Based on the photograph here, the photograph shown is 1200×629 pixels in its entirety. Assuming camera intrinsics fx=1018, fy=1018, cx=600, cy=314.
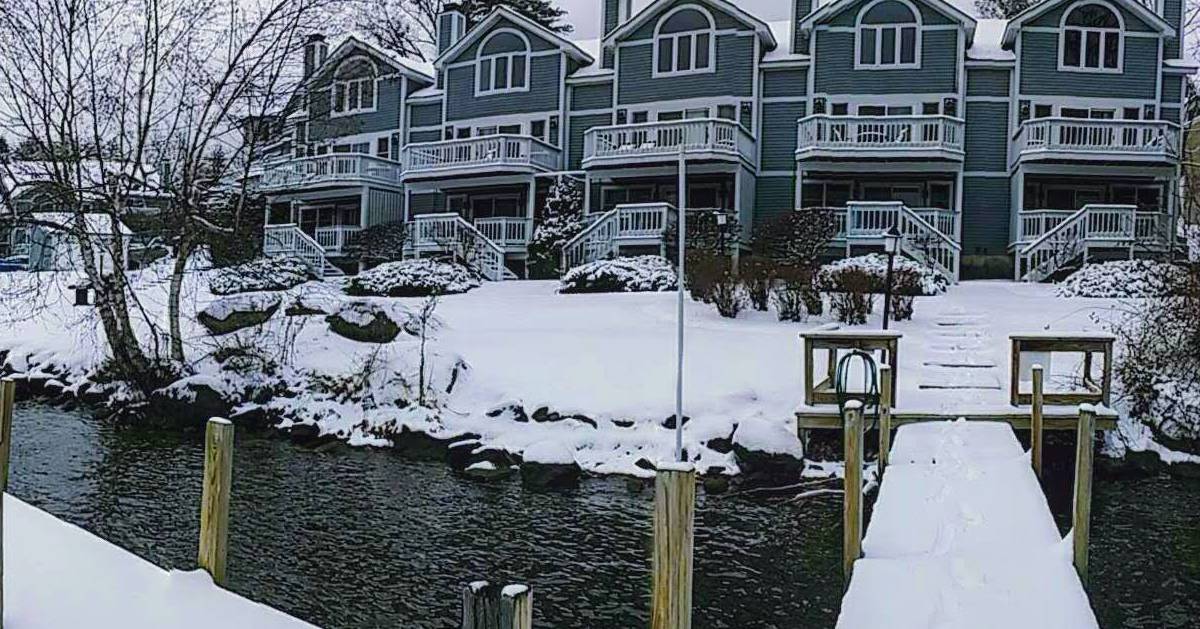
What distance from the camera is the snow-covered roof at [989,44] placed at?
26703mm

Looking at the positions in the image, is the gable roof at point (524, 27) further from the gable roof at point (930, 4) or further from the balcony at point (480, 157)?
the gable roof at point (930, 4)

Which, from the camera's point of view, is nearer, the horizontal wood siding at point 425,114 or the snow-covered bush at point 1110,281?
the snow-covered bush at point 1110,281

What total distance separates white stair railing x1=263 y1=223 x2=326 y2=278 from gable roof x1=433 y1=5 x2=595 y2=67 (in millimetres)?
7157

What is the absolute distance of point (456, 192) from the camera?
31281 millimetres

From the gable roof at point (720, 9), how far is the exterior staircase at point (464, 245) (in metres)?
6.86

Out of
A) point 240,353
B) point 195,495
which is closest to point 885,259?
point 240,353

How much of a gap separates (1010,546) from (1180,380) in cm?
740

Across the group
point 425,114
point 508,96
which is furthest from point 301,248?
point 508,96

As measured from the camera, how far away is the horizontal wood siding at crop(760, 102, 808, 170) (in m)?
27.5

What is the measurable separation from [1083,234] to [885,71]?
22.5 feet

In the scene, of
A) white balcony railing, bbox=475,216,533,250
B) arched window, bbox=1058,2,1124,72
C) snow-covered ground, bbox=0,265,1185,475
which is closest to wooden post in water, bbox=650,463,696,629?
snow-covered ground, bbox=0,265,1185,475

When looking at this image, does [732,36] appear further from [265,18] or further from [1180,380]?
[1180,380]

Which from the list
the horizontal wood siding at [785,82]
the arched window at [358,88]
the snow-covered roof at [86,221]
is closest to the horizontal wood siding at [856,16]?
the horizontal wood siding at [785,82]

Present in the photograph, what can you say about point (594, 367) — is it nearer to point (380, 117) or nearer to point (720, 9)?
point (720, 9)
